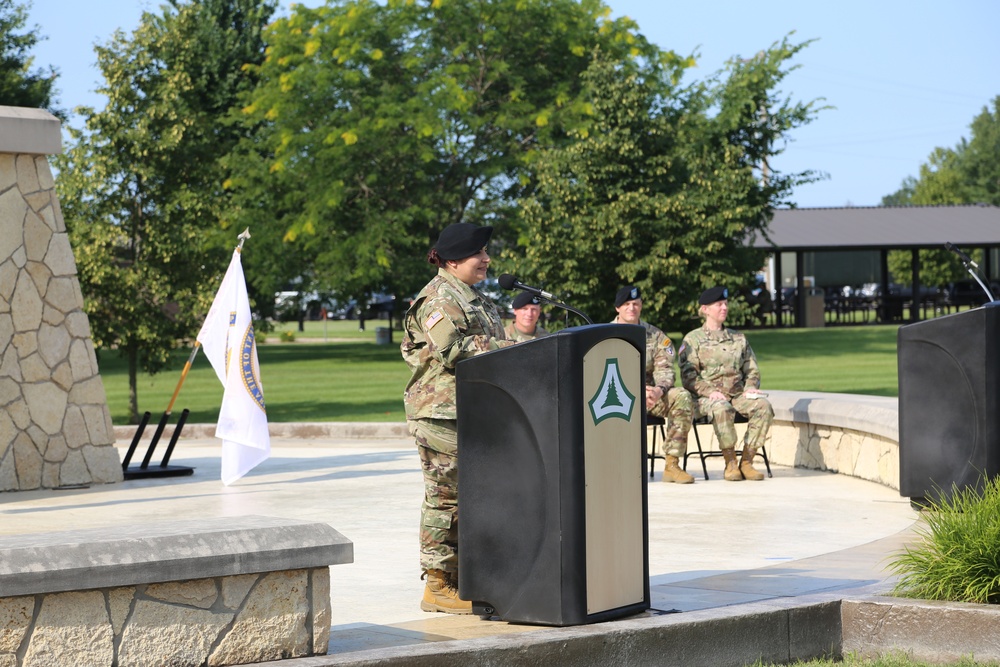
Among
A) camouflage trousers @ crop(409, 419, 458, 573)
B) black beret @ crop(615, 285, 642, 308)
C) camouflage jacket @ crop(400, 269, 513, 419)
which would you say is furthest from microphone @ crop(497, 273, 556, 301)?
black beret @ crop(615, 285, 642, 308)

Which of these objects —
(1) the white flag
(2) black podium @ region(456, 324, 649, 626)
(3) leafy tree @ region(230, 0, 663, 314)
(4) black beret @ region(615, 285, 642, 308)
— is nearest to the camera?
(2) black podium @ region(456, 324, 649, 626)

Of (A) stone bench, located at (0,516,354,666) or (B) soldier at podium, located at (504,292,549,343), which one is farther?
(B) soldier at podium, located at (504,292,549,343)

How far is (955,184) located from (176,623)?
79.6m

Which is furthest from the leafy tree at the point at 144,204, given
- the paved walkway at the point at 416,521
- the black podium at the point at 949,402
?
the black podium at the point at 949,402

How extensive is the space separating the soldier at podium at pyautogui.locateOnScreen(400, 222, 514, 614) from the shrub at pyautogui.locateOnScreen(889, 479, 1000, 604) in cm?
203

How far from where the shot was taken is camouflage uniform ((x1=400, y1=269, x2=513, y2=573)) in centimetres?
621

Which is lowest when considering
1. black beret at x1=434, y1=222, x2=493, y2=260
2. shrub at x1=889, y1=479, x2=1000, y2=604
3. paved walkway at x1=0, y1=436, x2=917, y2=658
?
paved walkway at x1=0, y1=436, x2=917, y2=658

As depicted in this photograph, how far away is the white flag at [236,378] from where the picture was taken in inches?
485

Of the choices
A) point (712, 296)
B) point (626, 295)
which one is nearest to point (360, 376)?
point (712, 296)

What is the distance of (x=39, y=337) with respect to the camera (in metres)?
12.2

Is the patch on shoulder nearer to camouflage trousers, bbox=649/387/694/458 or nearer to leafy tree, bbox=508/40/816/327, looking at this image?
camouflage trousers, bbox=649/387/694/458

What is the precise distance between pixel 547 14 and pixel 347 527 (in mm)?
29405

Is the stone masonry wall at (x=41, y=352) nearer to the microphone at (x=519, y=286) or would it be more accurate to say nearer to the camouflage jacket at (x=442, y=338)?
the camouflage jacket at (x=442, y=338)

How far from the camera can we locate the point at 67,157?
65.5 feet
